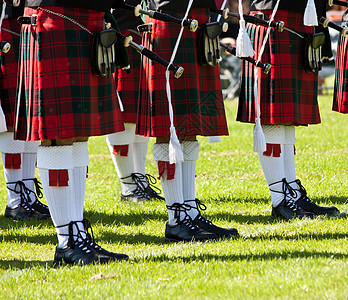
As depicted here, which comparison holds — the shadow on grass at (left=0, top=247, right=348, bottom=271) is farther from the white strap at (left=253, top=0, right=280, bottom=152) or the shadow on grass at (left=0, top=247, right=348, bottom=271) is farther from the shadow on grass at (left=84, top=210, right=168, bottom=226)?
the shadow on grass at (left=84, top=210, right=168, bottom=226)

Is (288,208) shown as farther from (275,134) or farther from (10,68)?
(10,68)

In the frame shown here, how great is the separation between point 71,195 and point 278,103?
140 cm

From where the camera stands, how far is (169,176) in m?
3.13

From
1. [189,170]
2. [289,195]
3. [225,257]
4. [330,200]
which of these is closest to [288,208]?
[289,195]

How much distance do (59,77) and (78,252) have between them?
2.49 ft

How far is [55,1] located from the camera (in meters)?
2.66

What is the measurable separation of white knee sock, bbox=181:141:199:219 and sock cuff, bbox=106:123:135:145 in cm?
106

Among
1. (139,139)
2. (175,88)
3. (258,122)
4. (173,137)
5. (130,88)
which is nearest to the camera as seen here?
(173,137)

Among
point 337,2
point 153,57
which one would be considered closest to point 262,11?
point 337,2

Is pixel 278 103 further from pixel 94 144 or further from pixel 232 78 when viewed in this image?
pixel 232 78

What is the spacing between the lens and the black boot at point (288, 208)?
11.7 feet

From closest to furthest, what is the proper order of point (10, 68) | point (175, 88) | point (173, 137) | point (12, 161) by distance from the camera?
point (173, 137)
point (175, 88)
point (10, 68)
point (12, 161)

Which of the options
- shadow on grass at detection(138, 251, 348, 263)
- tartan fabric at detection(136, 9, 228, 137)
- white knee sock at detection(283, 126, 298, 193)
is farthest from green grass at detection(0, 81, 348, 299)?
tartan fabric at detection(136, 9, 228, 137)

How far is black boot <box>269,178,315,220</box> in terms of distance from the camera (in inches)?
140
